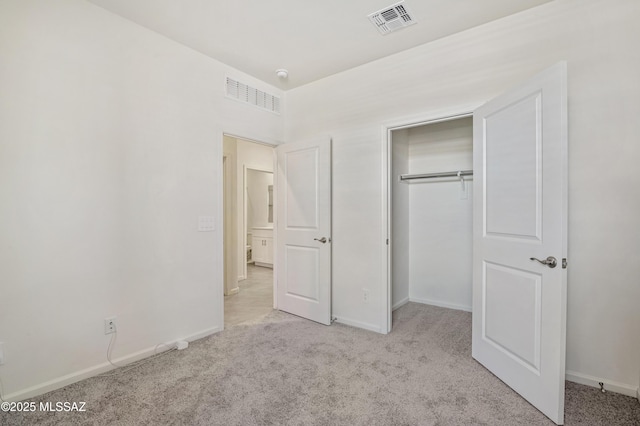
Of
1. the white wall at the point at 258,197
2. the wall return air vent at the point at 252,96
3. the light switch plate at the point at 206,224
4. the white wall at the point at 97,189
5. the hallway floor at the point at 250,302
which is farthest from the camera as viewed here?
the white wall at the point at 258,197

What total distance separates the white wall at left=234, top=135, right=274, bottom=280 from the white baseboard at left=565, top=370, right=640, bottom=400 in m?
4.50

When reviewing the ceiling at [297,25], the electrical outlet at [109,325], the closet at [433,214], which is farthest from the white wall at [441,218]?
the electrical outlet at [109,325]

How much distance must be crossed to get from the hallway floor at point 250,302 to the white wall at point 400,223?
5.31 ft

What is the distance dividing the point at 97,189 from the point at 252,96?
5.95 ft

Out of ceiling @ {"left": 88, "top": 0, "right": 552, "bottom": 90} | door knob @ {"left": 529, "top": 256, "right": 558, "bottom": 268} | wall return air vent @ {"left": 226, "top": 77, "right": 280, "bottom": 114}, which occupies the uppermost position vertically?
ceiling @ {"left": 88, "top": 0, "right": 552, "bottom": 90}

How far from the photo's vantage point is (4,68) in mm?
1840

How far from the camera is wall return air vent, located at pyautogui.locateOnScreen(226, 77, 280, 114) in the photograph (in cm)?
314

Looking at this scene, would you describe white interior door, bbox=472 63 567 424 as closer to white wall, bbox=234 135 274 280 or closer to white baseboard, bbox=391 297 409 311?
white baseboard, bbox=391 297 409 311

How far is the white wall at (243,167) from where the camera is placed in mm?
5285

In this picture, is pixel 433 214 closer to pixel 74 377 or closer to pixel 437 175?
pixel 437 175

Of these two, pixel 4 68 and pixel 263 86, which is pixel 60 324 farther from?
pixel 263 86

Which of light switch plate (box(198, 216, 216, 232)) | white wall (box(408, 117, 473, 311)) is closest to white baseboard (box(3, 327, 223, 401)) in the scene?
light switch plate (box(198, 216, 216, 232))

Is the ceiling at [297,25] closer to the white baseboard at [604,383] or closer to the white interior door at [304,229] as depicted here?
the white interior door at [304,229]

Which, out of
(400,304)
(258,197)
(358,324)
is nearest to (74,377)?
(358,324)
